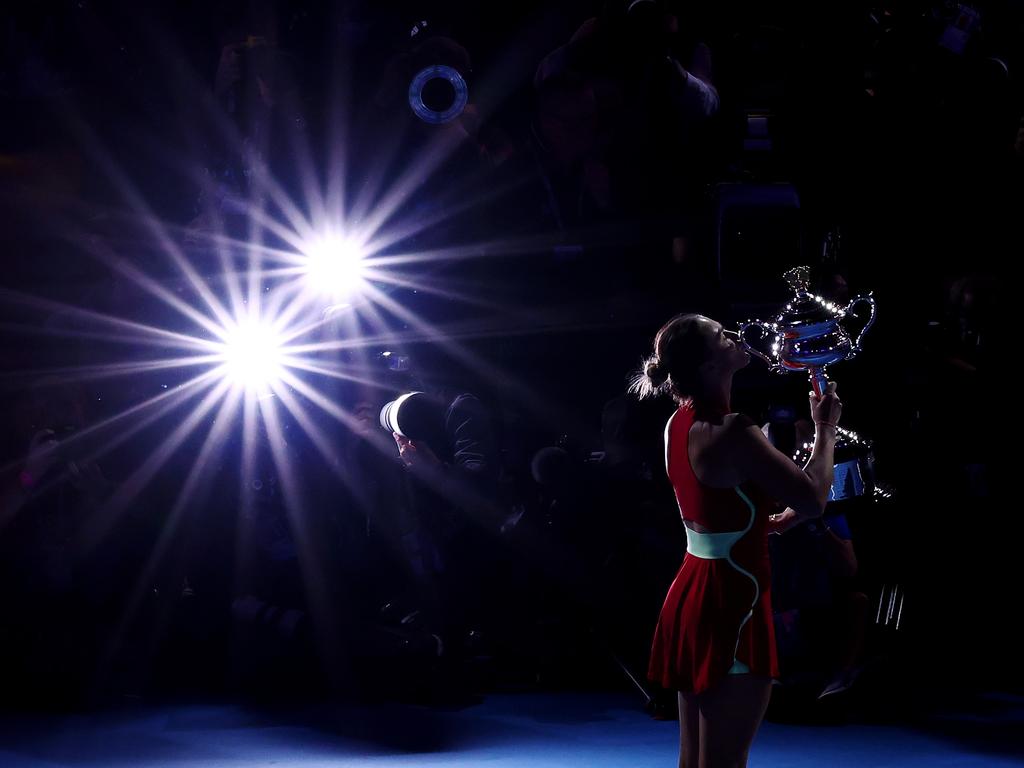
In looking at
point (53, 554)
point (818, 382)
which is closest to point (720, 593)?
point (818, 382)

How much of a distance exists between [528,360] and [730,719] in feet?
11.2

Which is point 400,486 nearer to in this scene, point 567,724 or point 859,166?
point 567,724

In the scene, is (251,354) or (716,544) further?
(251,354)

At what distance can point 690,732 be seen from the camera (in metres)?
1.96

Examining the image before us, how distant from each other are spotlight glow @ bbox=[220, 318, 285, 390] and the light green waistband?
10.2 feet

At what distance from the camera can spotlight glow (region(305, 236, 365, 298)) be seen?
15.4 feet

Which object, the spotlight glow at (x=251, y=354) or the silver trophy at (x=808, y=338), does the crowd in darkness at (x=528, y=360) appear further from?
the silver trophy at (x=808, y=338)

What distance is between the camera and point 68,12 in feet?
17.3

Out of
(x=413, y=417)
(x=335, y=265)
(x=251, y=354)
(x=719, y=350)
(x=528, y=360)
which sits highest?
(x=335, y=265)

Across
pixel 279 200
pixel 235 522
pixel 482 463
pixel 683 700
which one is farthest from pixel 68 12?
pixel 683 700

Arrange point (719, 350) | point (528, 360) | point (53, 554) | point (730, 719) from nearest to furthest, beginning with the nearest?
point (730, 719) → point (719, 350) → point (53, 554) → point (528, 360)

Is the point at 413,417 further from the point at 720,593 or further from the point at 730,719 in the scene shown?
the point at 730,719

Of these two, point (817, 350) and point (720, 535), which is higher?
point (817, 350)

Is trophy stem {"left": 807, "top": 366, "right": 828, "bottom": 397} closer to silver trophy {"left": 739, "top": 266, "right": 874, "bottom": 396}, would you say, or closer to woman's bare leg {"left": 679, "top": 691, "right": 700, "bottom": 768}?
A: silver trophy {"left": 739, "top": 266, "right": 874, "bottom": 396}
